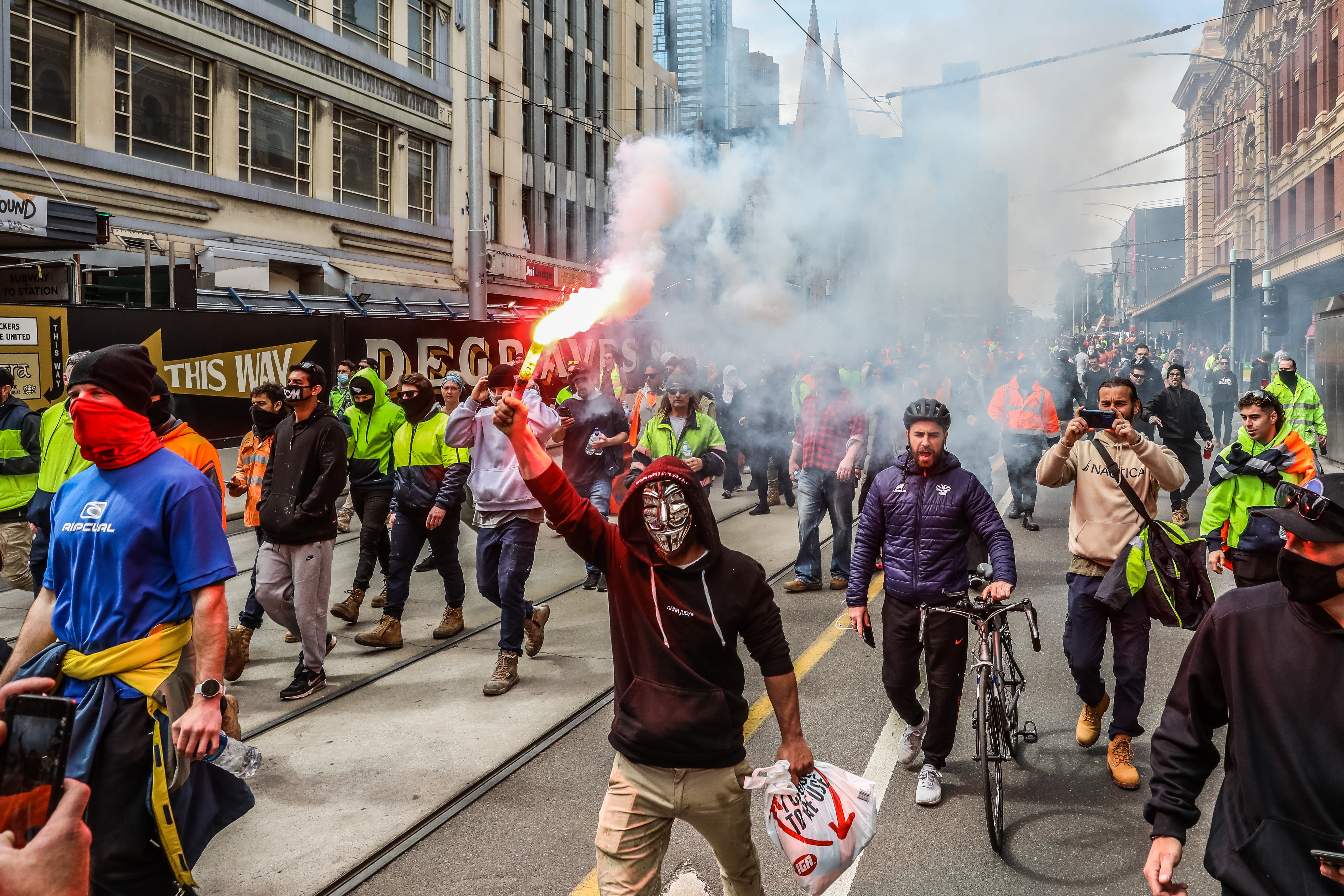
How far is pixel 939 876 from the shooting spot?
3.87m

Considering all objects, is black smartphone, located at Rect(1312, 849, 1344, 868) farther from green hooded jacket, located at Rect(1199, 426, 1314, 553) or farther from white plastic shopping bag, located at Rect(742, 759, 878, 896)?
green hooded jacket, located at Rect(1199, 426, 1314, 553)

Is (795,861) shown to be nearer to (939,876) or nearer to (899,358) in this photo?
(939,876)

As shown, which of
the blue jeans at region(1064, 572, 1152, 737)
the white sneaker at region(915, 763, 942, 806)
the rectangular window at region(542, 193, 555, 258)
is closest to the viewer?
the white sneaker at region(915, 763, 942, 806)

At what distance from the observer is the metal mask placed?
9.58 feet

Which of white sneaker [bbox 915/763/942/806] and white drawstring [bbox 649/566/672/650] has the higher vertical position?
white drawstring [bbox 649/566/672/650]

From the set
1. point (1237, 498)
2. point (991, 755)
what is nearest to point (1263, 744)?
point (991, 755)

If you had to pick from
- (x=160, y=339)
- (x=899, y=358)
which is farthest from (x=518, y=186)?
A: (x=160, y=339)

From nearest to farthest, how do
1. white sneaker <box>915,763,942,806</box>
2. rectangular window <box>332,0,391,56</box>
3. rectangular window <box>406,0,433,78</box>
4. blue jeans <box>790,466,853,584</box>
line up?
white sneaker <box>915,763,942,806</box> < blue jeans <box>790,466,853,584</box> < rectangular window <box>332,0,391,56</box> < rectangular window <box>406,0,433,78</box>

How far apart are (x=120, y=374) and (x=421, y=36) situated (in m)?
25.2

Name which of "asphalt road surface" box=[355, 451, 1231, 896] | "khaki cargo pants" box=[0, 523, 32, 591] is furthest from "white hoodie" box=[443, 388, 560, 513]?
"khaki cargo pants" box=[0, 523, 32, 591]

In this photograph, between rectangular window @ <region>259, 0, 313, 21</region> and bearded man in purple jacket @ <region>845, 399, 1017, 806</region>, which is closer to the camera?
bearded man in purple jacket @ <region>845, 399, 1017, 806</region>

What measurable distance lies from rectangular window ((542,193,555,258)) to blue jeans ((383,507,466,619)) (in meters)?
26.2

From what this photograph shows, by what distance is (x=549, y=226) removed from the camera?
3322 cm

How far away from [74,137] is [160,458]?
637 inches
